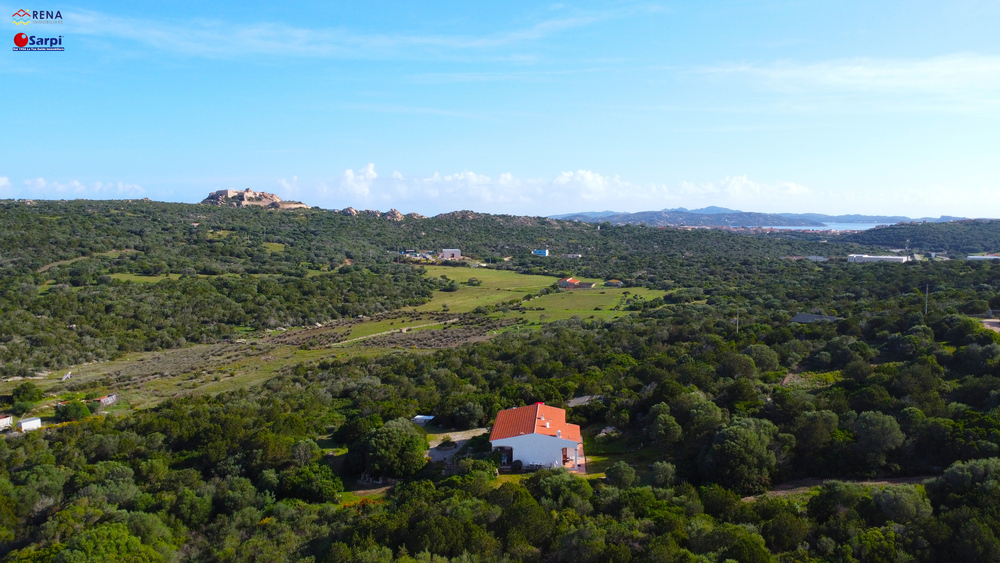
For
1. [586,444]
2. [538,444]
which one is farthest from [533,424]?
[586,444]

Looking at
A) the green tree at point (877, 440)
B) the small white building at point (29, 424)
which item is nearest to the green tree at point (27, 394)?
the small white building at point (29, 424)

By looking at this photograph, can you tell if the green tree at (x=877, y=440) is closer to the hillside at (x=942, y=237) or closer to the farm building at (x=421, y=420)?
the farm building at (x=421, y=420)

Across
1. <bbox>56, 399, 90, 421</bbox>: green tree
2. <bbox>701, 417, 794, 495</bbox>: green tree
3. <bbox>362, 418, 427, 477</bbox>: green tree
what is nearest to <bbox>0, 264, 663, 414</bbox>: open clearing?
<bbox>56, 399, 90, 421</bbox>: green tree

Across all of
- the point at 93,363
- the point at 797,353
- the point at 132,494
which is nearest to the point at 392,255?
the point at 93,363

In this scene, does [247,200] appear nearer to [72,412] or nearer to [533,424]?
[72,412]

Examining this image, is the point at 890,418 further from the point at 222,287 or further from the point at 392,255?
the point at 392,255

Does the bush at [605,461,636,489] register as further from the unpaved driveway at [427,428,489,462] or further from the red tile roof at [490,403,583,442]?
the unpaved driveway at [427,428,489,462]
